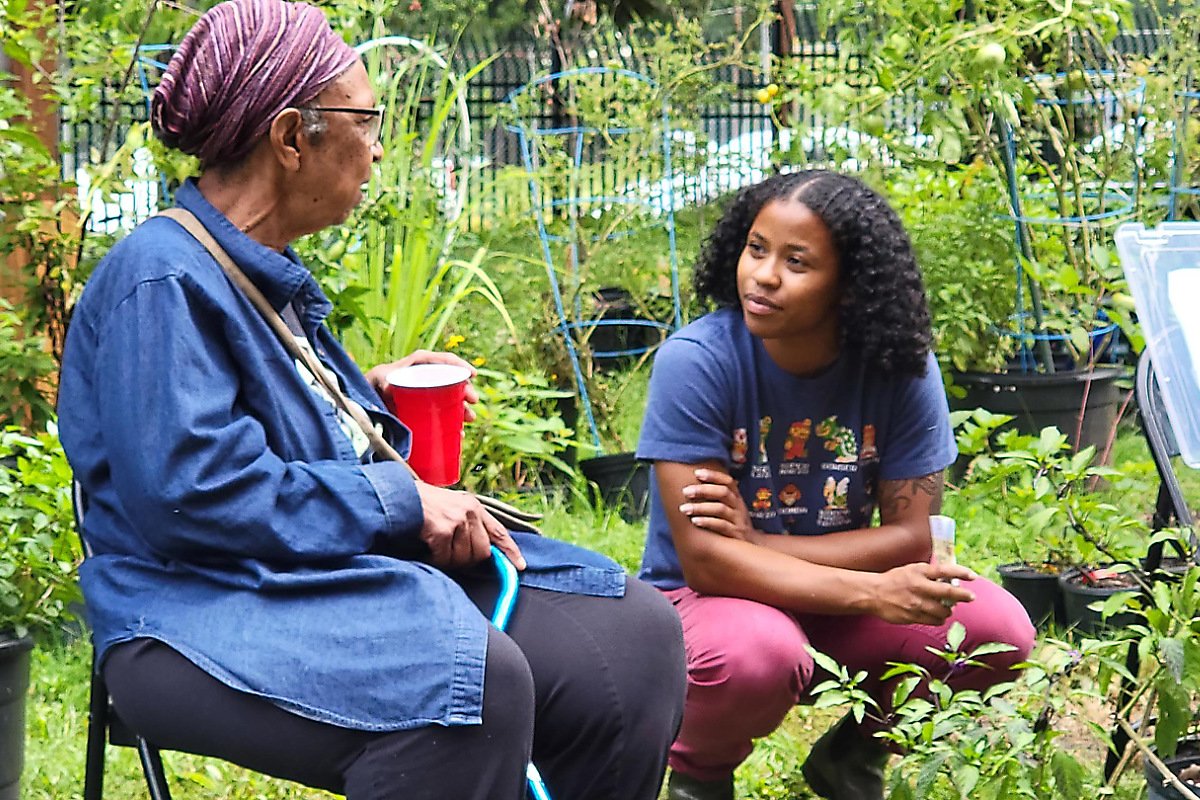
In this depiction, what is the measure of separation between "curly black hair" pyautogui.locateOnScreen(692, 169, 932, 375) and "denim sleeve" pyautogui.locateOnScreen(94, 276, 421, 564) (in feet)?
3.59

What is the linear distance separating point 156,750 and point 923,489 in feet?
4.99

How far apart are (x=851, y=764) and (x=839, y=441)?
659 mm

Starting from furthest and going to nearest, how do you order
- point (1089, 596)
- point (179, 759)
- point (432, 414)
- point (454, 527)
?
1. point (1089, 596)
2. point (179, 759)
3. point (432, 414)
4. point (454, 527)

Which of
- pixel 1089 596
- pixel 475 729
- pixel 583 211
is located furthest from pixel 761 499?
pixel 583 211

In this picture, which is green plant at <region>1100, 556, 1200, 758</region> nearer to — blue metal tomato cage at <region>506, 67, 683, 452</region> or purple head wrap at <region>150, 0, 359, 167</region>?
purple head wrap at <region>150, 0, 359, 167</region>

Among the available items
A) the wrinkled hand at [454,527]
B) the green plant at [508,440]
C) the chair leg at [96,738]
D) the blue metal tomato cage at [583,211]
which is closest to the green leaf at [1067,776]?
the wrinkled hand at [454,527]

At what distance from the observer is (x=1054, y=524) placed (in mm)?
3404

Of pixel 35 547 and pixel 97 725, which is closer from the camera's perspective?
pixel 97 725

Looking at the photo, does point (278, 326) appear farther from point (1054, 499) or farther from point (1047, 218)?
point (1047, 218)

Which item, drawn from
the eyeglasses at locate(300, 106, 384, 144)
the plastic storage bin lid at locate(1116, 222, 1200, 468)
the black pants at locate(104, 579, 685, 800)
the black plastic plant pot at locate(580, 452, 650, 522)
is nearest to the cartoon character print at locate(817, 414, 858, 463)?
the plastic storage bin lid at locate(1116, 222, 1200, 468)

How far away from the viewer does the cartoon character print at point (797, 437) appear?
3006 mm

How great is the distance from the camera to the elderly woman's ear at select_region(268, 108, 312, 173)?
2369 millimetres

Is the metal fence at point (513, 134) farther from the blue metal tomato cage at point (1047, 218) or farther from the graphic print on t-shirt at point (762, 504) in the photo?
the graphic print on t-shirt at point (762, 504)

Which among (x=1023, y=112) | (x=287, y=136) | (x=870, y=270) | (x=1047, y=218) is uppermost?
(x=287, y=136)
